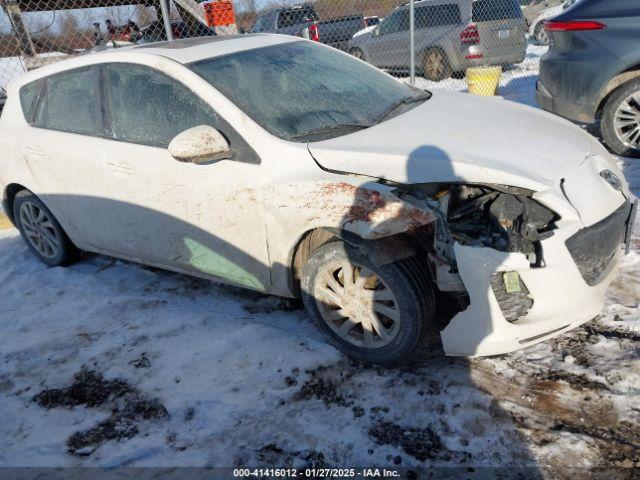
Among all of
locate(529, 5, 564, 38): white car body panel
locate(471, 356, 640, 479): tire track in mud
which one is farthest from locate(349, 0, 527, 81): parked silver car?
locate(471, 356, 640, 479): tire track in mud

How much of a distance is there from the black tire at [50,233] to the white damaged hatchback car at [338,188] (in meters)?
0.32

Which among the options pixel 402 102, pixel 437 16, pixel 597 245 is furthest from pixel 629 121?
pixel 437 16

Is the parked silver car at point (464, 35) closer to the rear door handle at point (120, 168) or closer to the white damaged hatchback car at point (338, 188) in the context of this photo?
the white damaged hatchback car at point (338, 188)

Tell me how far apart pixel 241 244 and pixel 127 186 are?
952 mm

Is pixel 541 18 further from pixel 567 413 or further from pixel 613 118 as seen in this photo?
pixel 567 413

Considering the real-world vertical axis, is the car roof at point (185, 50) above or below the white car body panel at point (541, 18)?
above

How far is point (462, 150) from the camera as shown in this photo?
99.9 inches

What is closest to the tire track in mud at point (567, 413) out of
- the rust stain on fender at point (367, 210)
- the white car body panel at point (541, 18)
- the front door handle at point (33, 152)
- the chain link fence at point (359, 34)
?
the rust stain on fender at point (367, 210)

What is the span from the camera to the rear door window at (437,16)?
1007 cm

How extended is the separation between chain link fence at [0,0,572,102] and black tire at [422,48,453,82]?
0.02m

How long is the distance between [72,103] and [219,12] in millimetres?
4361

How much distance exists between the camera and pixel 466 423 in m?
2.33

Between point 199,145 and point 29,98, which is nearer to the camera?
point 199,145

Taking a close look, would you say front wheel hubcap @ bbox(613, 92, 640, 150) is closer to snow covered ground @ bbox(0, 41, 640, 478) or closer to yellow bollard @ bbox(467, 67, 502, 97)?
snow covered ground @ bbox(0, 41, 640, 478)
